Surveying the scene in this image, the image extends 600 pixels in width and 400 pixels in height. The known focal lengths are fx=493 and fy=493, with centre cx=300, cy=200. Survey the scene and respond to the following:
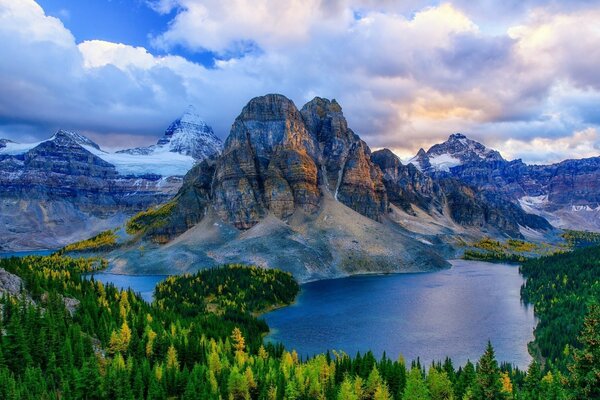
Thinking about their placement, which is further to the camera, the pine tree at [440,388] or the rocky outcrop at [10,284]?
the rocky outcrop at [10,284]

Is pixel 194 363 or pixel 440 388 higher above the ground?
pixel 440 388

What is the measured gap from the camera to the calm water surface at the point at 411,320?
96938 mm

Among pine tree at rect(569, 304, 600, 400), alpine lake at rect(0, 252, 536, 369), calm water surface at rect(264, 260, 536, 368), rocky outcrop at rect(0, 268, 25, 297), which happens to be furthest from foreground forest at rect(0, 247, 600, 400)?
alpine lake at rect(0, 252, 536, 369)

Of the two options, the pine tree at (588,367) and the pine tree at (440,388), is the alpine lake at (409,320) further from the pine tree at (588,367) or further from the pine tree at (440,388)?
the pine tree at (588,367)

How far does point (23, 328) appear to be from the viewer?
226 feet

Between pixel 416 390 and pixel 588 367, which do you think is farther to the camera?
pixel 416 390

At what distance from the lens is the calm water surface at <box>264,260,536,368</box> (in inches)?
3816

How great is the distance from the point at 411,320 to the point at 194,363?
2459 inches

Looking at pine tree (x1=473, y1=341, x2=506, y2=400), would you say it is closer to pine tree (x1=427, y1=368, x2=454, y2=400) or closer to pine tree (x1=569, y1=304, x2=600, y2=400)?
pine tree (x1=569, y1=304, x2=600, y2=400)

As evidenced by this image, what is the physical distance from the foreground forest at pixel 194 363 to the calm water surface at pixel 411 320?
25.1 ft

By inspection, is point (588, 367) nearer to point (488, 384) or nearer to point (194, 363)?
point (488, 384)

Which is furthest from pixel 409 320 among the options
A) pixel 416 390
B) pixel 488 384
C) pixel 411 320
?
pixel 488 384

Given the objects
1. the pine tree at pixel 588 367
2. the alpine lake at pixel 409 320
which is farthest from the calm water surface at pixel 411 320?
the pine tree at pixel 588 367

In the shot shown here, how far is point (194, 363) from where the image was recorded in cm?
7675
